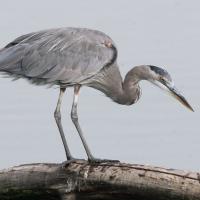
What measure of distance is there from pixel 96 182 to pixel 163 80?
156cm

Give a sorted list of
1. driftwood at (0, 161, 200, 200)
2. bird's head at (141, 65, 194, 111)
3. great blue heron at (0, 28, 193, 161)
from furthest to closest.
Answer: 1. bird's head at (141, 65, 194, 111)
2. great blue heron at (0, 28, 193, 161)
3. driftwood at (0, 161, 200, 200)

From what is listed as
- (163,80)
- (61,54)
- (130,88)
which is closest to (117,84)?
(130,88)

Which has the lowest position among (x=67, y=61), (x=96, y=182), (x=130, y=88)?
(x=96, y=182)

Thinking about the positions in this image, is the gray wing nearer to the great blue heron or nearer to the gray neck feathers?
the great blue heron

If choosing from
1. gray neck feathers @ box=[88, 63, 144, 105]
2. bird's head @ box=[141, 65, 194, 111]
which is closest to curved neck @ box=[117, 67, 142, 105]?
gray neck feathers @ box=[88, 63, 144, 105]

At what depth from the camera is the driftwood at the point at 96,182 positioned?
732 centimetres

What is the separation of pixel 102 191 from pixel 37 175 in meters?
0.55

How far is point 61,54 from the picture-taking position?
8.78 metres

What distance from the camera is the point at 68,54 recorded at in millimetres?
8805

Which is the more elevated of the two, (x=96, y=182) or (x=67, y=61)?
(x=67, y=61)

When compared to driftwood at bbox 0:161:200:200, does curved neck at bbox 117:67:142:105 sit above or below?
above

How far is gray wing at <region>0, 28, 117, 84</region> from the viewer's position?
862 cm

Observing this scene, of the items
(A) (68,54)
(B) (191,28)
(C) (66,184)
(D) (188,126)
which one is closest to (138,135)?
(D) (188,126)

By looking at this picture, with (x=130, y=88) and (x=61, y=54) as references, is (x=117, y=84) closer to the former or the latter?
(x=130, y=88)
